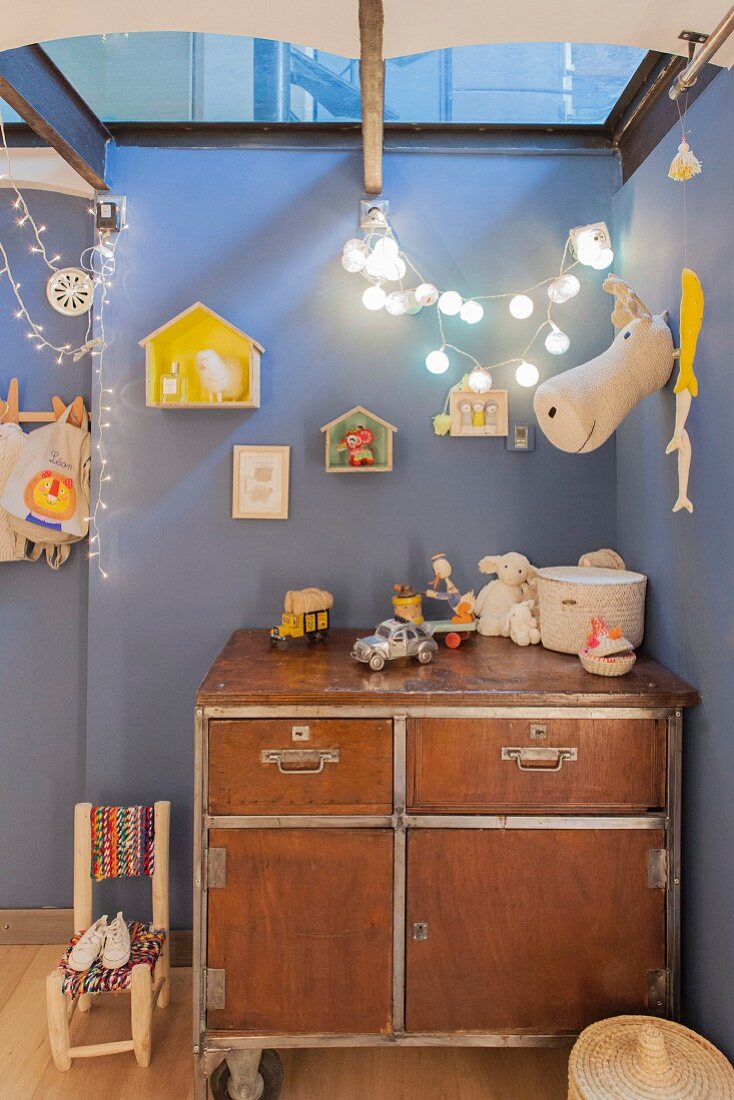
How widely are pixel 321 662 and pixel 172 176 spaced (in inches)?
62.4

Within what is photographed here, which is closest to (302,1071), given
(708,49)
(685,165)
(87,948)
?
Result: (87,948)

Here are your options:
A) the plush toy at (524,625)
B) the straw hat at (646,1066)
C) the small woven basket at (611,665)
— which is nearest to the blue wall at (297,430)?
the plush toy at (524,625)

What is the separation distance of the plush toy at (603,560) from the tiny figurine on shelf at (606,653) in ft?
1.35

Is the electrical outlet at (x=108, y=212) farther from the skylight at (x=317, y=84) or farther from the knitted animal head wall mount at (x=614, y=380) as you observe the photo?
the knitted animal head wall mount at (x=614, y=380)

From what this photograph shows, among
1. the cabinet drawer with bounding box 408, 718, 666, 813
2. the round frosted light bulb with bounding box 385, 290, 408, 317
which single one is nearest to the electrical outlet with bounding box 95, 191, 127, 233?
the round frosted light bulb with bounding box 385, 290, 408, 317

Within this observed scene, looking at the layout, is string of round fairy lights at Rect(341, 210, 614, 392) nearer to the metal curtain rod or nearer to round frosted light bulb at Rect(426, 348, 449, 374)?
round frosted light bulb at Rect(426, 348, 449, 374)

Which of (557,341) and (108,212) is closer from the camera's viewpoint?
(557,341)

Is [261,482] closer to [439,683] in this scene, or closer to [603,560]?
[439,683]

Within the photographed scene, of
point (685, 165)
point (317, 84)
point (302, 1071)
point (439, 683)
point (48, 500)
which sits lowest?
point (302, 1071)

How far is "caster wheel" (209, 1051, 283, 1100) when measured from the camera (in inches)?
68.2

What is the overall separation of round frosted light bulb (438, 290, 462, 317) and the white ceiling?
0.65 metres

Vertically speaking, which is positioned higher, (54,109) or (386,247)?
(54,109)

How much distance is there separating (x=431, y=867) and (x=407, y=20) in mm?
1828

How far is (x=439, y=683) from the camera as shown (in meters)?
1.66
